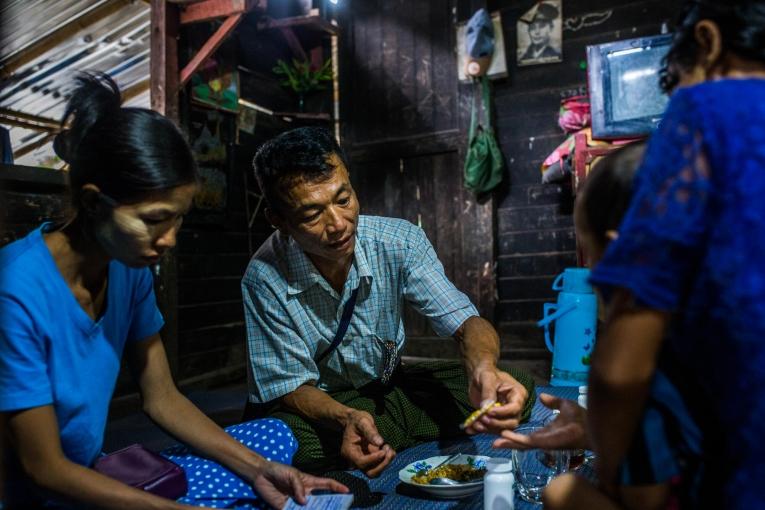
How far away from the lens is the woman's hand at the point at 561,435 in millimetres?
1284

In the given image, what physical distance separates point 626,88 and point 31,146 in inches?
199

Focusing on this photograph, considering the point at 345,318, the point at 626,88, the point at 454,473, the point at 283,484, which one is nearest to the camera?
the point at 283,484

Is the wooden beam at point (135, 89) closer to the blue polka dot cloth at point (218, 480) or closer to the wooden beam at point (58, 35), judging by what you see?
the wooden beam at point (58, 35)

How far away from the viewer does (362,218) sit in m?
2.81

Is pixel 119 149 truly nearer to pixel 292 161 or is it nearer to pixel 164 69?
pixel 292 161

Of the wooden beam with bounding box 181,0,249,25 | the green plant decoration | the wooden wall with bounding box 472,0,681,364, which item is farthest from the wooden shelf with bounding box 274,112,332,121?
the wooden wall with bounding box 472,0,681,364

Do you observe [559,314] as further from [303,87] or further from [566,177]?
[303,87]

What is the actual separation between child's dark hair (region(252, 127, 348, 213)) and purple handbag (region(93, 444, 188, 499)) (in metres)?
1.09

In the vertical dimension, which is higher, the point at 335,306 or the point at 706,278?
the point at 706,278

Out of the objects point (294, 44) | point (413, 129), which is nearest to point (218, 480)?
point (413, 129)

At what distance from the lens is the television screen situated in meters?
4.08

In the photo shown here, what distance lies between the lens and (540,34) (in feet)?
19.0

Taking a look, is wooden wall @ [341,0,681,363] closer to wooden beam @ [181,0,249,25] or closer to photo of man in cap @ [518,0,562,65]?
photo of man in cap @ [518,0,562,65]

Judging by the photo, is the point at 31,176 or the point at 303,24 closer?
the point at 31,176
